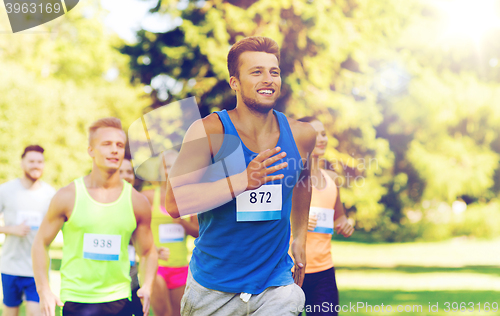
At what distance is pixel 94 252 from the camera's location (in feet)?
12.4

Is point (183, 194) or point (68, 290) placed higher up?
point (183, 194)

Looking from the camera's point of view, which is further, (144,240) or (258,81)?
(144,240)

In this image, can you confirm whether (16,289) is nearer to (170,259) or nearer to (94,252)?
(170,259)

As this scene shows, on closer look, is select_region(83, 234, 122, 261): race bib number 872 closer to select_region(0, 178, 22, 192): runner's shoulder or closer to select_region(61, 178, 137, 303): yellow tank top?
select_region(61, 178, 137, 303): yellow tank top

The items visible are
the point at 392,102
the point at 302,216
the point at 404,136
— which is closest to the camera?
the point at 302,216

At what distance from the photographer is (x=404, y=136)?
23984 millimetres

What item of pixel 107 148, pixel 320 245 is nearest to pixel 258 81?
pixel 107 148

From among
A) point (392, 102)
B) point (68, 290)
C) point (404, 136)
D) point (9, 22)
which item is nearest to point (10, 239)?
point (68, 290)

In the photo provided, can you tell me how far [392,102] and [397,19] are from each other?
176 inches

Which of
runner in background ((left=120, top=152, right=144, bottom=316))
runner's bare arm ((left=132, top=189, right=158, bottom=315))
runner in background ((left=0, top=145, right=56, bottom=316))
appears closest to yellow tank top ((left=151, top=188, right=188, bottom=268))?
runner in background ((left=120, top=152, right=144, bottom=316))

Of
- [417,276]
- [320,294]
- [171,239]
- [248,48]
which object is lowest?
[320,294]

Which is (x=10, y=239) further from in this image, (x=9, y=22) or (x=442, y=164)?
(x=9, y=22)

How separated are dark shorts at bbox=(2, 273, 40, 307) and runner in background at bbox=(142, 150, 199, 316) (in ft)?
4.71

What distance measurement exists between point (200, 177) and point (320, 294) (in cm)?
228
